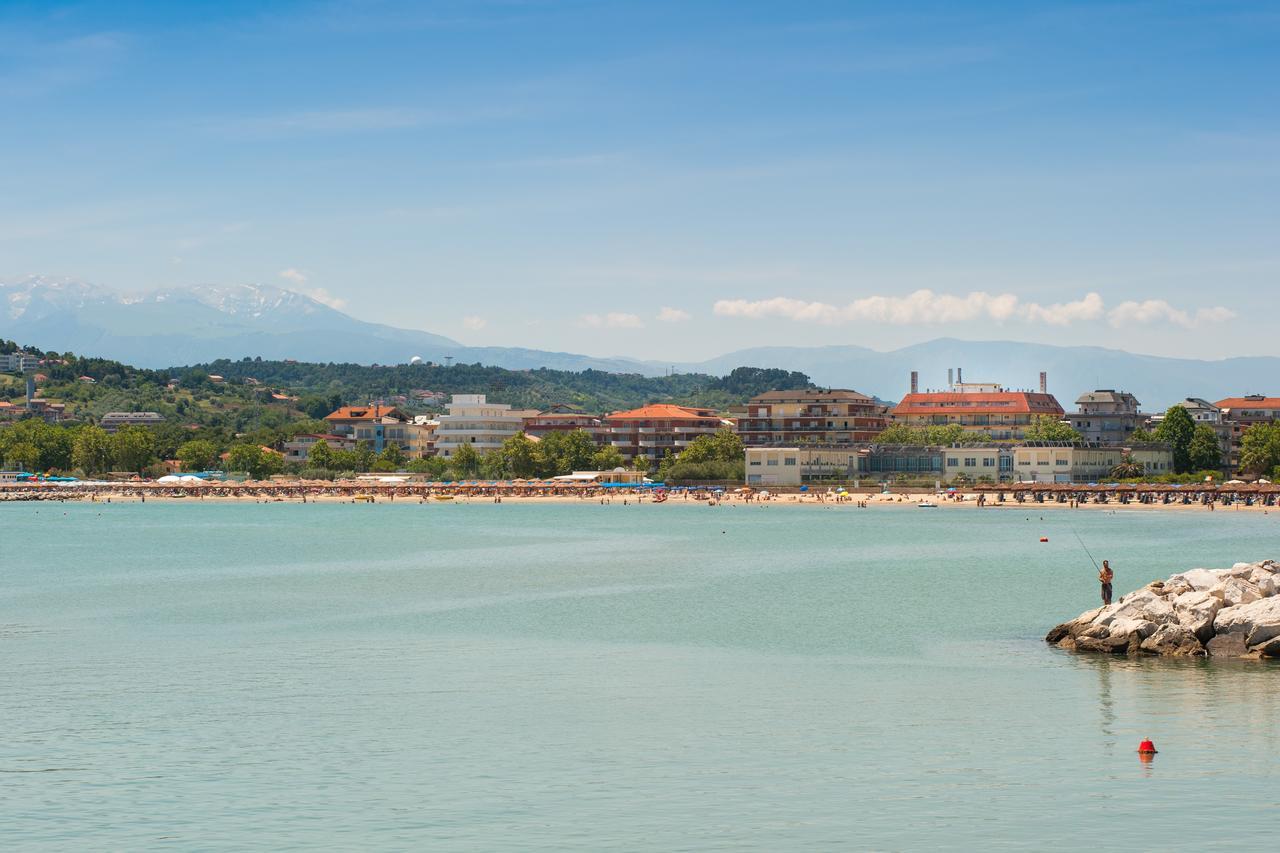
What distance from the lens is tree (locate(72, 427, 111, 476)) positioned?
153000 millimetres

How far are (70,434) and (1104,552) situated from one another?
123644mm

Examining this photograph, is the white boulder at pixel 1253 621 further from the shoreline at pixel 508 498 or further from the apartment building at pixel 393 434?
the apartment building at pixel 393 434

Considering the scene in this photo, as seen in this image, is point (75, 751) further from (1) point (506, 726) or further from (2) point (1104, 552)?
(2) point (1104, 552)

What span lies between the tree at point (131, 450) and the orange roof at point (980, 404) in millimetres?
77587

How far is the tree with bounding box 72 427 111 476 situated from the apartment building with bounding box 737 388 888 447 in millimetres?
64739

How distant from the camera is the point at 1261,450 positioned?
404 ft

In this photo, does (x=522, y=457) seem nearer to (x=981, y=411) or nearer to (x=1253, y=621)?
(x=981, y=411)

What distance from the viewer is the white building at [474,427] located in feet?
515

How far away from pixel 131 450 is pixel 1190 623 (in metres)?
138

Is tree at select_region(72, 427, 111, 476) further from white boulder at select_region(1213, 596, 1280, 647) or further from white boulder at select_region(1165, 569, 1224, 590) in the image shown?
white boulder at select_region(1213, 596, 1280, 647)

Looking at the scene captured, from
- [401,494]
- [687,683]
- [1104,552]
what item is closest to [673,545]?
[1104,552]

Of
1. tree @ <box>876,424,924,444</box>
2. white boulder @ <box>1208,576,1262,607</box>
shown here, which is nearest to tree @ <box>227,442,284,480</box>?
tree @ <box>876,424,924,444</box>

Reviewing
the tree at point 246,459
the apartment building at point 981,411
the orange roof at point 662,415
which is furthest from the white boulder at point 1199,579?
the tree at point 246,459

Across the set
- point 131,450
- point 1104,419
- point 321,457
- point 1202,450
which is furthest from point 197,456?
point 1202,450
